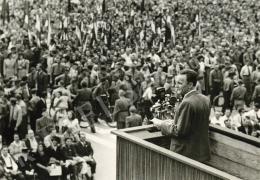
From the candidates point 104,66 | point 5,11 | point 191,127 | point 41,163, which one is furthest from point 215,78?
point 191,127

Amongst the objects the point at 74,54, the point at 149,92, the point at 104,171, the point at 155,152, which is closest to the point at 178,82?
the point at 155,152

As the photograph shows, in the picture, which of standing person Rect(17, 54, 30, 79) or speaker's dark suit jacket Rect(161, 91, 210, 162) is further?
standing person Rect(17, 54, 30, 79)

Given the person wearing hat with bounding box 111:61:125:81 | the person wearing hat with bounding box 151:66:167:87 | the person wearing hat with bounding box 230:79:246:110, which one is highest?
the person wearing hat with bounding box 111:61:125:81

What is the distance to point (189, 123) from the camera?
5.80m

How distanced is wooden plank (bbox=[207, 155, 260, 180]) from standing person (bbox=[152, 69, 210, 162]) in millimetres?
407

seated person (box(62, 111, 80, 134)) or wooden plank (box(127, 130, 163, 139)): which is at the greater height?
wooden plank (box(127, 130, 163, 139))

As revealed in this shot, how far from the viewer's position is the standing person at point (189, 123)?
19.0ft

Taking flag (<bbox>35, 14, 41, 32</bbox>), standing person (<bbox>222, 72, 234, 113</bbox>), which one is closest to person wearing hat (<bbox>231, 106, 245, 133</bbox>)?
standing person (<bbox>222, 72, 234, 113</bbox>)

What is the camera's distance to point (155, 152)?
5750 mm

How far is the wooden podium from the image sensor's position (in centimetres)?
556

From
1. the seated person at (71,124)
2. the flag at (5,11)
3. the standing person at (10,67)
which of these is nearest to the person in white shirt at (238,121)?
the seated person at (71,124)

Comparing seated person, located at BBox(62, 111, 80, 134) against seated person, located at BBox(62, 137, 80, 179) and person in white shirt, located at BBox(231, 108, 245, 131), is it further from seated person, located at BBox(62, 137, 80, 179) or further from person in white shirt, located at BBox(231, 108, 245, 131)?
person in white shirt, located at BBox(231, 108, 245, 131)

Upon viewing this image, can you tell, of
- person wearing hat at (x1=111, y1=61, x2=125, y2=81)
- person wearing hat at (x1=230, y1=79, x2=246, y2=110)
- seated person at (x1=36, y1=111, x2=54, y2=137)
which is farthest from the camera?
person wearing hat at (x1=111, y1=61, x2=125, y2=81)

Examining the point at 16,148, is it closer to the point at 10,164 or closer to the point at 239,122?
the point at 10,164
